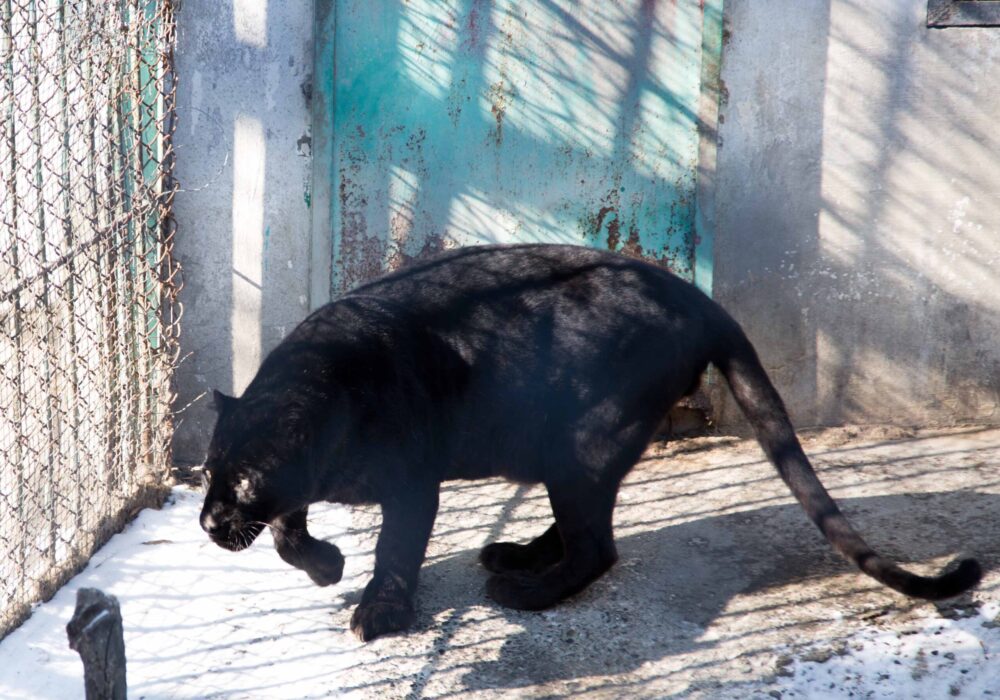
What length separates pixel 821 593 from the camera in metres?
3.61

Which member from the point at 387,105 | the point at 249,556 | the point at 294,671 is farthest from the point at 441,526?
the point at 387,105

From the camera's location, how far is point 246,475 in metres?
3.36

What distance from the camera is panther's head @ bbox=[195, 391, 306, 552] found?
11.0 feet

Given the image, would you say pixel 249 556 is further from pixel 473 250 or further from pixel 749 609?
pixel 749 609

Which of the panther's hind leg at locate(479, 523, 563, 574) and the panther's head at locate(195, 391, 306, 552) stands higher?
the panther's head at locate(195, 391, 306, 552)

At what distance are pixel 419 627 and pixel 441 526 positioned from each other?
0.83 m

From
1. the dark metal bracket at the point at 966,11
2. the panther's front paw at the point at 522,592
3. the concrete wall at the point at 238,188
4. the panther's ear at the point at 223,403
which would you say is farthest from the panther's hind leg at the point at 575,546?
the dark metal bracket at the point at 966,11

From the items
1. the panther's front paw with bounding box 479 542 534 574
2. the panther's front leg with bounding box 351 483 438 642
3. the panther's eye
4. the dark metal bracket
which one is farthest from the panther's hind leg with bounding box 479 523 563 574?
the dark metal bracket

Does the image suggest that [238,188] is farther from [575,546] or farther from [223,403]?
[575,546]

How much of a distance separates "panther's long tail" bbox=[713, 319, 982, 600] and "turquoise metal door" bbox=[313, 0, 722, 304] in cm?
130

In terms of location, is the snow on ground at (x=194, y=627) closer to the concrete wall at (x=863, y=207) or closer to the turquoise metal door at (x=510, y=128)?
the turquoise metal door at (x=510, y=128)

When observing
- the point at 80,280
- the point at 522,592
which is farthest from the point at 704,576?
the point at 80,280

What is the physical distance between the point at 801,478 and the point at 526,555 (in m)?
1.00

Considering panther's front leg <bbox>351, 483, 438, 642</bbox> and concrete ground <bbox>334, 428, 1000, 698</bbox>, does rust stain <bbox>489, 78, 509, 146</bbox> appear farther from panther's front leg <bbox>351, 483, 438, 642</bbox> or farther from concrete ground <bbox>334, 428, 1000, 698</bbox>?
panther's front leg <bbox>351, 483, 438, 642</bbox>
